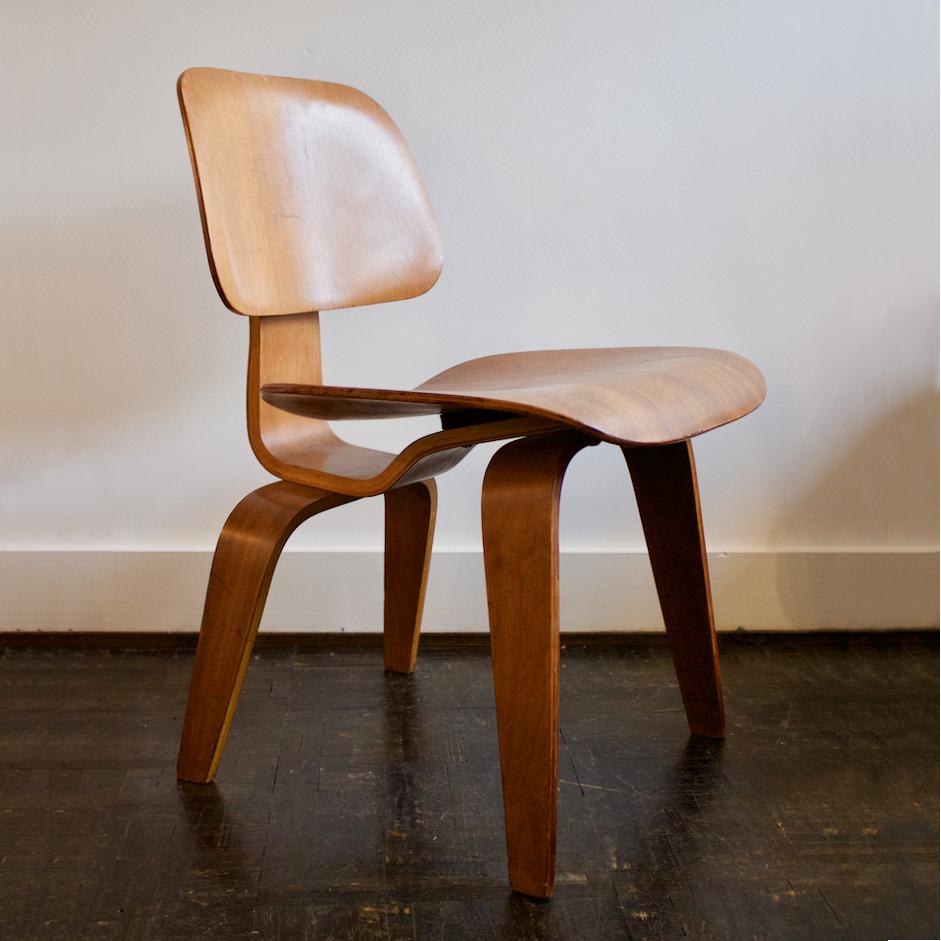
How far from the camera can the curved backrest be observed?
4.19ft

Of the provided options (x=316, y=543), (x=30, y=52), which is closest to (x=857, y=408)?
(x=316, y=543)

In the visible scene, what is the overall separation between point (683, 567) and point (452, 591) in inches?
20.3

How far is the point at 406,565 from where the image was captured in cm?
166

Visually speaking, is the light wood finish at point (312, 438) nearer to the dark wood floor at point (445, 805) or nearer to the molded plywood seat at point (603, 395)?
the molded plywood seat at point (603, 395)

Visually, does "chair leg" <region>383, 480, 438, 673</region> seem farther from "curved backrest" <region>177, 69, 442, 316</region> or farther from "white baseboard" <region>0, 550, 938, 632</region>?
"curved backrest" <region>177, 69, 442, 316</region>

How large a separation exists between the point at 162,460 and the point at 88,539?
0.19m

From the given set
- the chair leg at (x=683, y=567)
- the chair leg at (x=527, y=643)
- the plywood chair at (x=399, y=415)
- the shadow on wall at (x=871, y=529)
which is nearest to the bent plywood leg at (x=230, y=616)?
the plywood chair at (x=399, y=415)

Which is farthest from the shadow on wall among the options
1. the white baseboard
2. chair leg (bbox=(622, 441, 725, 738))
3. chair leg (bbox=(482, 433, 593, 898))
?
chair leg (bbox=(482, 433, 593, 898))

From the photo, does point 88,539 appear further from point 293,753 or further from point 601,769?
point 601,769

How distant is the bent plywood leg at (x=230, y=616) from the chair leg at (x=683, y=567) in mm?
430

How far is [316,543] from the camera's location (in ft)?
6.03

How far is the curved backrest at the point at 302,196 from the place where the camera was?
128cm

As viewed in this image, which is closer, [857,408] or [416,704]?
[416,704]

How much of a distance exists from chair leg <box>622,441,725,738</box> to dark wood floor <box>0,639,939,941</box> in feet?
0.20
